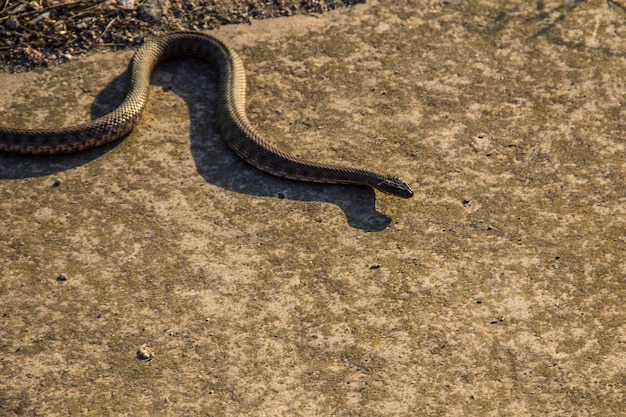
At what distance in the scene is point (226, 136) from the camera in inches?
315

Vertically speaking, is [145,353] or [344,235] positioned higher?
[344,235]

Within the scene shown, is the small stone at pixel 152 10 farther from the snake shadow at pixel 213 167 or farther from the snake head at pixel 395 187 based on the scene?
the snake head at pixel 395 187

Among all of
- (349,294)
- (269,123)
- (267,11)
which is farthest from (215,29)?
(349,294)

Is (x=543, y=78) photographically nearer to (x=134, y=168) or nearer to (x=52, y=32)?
(x=134, y=168)

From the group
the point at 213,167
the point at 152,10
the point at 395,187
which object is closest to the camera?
the point at 395,187

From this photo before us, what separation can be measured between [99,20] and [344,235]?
443 centimetres

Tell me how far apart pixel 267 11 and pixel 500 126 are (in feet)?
10.9

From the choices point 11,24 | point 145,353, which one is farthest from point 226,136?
point 11,24

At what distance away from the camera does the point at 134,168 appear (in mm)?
7723

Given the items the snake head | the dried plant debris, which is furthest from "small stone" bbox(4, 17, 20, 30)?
the snake head

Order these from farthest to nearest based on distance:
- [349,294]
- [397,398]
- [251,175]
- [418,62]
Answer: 1. [418,62]
2. [251,175]
3. [349,294]
4. [397,398]

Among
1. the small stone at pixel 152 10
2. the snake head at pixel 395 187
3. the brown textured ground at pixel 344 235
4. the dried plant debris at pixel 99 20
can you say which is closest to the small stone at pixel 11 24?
the dried plant debris at pixel 99 20

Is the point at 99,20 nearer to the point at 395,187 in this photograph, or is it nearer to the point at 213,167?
the point at 213,167

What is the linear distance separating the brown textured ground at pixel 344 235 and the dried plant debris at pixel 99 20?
246 millimetres
